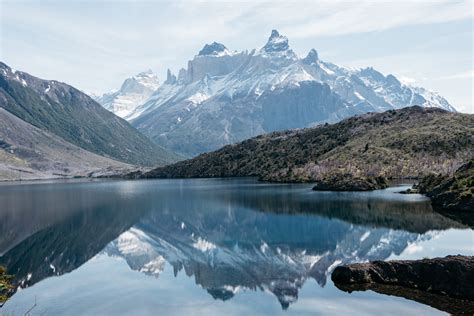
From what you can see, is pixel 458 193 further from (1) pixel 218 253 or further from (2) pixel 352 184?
(2) pixel 352 184

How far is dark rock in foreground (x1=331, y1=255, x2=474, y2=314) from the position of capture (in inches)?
1661

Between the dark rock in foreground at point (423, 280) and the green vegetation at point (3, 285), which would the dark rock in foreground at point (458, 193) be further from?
the green vegetation at point (3, 285)

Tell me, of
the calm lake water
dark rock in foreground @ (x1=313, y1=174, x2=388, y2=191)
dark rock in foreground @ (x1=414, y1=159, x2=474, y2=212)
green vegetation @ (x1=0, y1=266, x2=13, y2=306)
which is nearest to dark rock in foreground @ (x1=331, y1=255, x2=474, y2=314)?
the calm lake water

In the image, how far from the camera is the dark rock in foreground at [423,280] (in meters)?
42.2

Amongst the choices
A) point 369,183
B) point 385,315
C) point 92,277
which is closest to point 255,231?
point 92,277

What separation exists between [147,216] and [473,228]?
7650 centimetres

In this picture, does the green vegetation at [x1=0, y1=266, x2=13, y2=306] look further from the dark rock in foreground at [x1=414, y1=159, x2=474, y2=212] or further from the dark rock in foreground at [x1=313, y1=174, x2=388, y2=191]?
the dark rock in foreground at [x1=313, y1=174, x2=388, y2=191]

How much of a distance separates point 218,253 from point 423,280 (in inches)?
1374

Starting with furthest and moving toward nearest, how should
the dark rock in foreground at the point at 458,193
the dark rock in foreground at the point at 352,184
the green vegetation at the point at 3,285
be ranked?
the dark rock in foreground at the point at 352,184 < the dark rock in foreground at the point at 458,193 < the green vegetation at the point at 3,285

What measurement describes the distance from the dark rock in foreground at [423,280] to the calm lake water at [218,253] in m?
1.68

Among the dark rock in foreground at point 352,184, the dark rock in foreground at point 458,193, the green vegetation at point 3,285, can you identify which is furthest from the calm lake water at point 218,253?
the dark rock in foreground at point 352,184

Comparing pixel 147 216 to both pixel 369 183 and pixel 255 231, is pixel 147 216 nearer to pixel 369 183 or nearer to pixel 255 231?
pixel 255 231

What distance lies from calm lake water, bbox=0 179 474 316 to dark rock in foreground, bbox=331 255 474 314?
168 centimetres

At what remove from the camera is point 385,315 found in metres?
39.8
